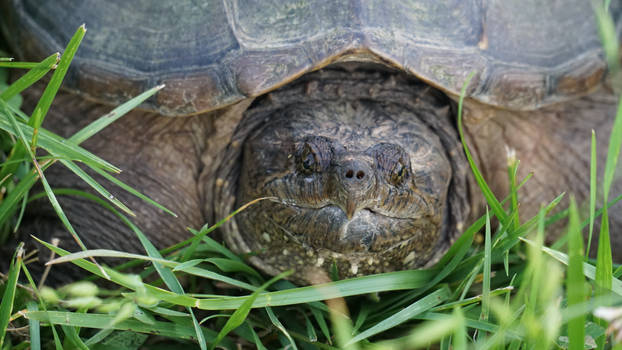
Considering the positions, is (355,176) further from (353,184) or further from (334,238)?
(334,238)

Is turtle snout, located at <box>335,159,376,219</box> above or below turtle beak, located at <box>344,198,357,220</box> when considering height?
above

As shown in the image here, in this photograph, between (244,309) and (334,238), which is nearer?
(244,309)

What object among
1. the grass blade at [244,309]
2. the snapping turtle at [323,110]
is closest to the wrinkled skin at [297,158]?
the snapping turtle at [323,110]

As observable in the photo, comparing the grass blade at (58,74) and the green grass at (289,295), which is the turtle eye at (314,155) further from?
the grass blade at (58,74)

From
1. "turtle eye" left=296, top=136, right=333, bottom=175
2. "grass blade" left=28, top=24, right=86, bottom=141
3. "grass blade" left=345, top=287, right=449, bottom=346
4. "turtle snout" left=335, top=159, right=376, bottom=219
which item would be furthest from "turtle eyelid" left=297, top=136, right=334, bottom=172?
"grass blade" left=28, top=24, right=86, bottom=141

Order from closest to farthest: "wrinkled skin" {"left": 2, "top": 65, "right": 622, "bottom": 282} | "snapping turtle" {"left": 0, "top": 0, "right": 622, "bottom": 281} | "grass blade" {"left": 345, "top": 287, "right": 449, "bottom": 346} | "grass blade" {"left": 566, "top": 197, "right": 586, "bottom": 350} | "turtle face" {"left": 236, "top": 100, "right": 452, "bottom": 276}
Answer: "grass blade" {"left": 566, "top": 197, "right": 586, "bottom": 350}
"grass blade" {"left": 345, "top": 287, "right": 449, "bottom": 346}
"turtle face" {"left": 236, "top": 100, "right": 452, "bottom": 276}
"snapping turtle" {"left": 0, "top": 0, "right": 622, "bottom": 281}
"wrinkled skin" {"left": 2, "top": 65, "right": 622, "bottom": 282}

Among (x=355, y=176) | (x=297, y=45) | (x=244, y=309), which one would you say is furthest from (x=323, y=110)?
(x=244, y=309)

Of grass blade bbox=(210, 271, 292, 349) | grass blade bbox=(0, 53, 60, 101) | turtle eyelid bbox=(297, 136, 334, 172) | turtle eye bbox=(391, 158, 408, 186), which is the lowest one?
grass blade bbox=(210, 271, 292, 349)

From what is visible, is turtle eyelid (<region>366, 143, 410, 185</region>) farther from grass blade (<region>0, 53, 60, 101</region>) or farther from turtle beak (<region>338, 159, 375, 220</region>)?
grass blade (<region>0, 53, 60, 101</region>)
